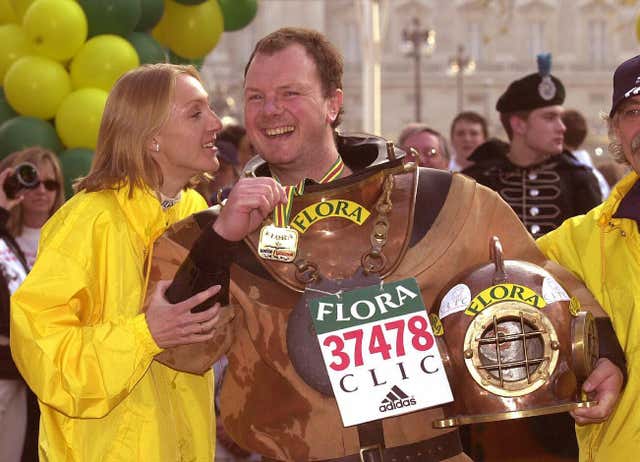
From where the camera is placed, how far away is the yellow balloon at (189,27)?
6527 millimetres

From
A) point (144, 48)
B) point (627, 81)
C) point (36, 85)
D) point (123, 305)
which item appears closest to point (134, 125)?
point (123, 305)

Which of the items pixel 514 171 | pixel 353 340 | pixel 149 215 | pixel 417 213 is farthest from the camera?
pixel 514 171

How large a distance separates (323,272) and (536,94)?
153 inches

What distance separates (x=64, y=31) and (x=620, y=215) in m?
3.65

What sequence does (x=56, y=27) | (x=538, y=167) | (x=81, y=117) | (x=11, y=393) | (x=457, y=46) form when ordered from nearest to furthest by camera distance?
(x=11, y=393), (x=56, y=27), (x=81, y=117), (x=538, y=167), (x=457, y=46)

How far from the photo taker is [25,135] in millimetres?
6129

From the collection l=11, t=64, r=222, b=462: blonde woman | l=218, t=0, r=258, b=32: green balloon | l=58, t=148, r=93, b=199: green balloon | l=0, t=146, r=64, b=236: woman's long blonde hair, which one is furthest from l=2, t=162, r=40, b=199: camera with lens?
l=218, t=0, r=258, b=32: green balloon

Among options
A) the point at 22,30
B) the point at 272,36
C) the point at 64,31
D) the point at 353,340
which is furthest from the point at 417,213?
the point at 22,30

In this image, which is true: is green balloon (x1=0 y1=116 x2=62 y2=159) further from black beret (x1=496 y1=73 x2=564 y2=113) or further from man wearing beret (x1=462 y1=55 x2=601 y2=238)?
black beret (x1=496 y1=73 x2=564 y2=113)

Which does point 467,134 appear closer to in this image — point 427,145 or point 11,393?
point 427,145

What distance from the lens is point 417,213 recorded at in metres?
3.01

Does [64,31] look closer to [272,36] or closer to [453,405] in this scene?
[272,36]

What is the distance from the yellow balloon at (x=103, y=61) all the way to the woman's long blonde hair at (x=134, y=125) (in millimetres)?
2550

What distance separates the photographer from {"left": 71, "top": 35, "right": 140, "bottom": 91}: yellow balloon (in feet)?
19.9
